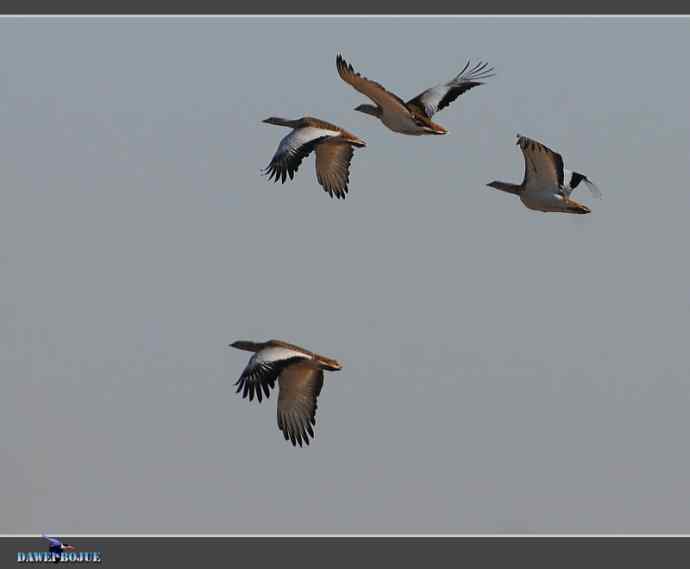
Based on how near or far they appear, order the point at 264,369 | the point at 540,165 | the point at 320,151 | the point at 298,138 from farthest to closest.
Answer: the point at 320,151 < the point at 298,138 < the point at 540,165 < the point at 264,369

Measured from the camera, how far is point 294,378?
25.6 meters

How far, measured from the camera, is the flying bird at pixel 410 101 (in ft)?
89.2

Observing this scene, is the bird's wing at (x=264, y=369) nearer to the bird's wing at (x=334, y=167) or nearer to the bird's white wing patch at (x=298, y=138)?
the bird's white wing patch at (x=298, y=138)

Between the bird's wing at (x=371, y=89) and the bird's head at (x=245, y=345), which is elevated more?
the bird's wing at (x=371, y=89)

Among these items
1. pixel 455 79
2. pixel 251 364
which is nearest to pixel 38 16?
pixel 455 79

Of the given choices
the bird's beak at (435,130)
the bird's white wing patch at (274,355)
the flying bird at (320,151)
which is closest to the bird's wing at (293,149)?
the flying bird at (320,151)

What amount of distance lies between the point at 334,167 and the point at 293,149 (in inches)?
85.6

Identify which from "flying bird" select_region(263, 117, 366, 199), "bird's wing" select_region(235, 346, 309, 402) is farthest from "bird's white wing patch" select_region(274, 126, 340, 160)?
"bird's wing" select_region(235, 346, 309, 402)

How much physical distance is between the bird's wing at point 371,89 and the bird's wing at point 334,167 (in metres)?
2.35

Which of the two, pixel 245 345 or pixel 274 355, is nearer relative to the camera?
pixel 274 355

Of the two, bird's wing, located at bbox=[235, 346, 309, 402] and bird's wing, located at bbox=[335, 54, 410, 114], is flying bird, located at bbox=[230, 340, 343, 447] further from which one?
bird's wing, located at bbox=[335, 54, 410, 114]

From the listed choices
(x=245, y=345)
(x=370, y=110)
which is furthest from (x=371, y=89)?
(x=245, y=345)

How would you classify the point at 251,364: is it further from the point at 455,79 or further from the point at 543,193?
the point at 455,79

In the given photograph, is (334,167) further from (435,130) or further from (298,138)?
(435,130)
